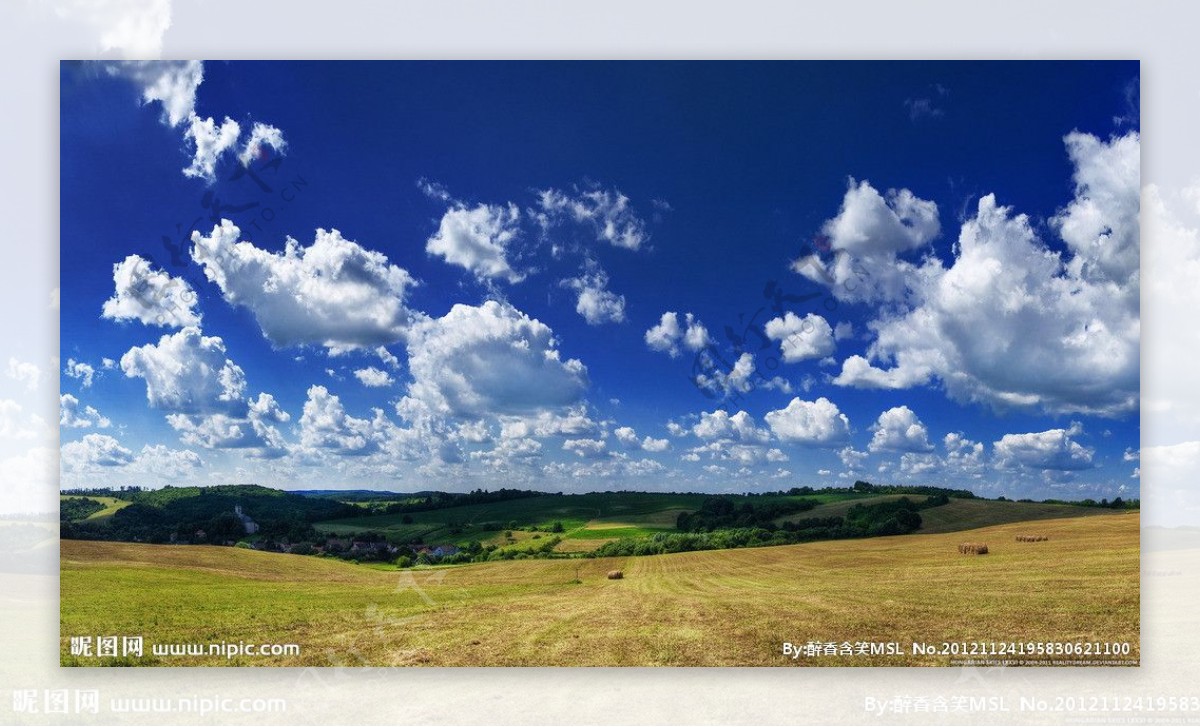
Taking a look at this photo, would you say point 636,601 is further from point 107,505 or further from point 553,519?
point 107,505

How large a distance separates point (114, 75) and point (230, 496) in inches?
220

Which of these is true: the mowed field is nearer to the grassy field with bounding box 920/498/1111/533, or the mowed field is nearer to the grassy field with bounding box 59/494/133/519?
the grassy field with bounding box 920/498/1111/533

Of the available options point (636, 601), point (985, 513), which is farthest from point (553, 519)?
point (985, 513)

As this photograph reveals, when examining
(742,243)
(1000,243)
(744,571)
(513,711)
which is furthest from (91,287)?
(1000,243)

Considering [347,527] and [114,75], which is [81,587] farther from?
[114,75]

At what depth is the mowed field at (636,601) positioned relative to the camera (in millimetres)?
7508

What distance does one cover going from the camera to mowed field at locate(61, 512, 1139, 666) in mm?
7508

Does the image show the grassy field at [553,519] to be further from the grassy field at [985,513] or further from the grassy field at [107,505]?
the grassy field at [107,505]

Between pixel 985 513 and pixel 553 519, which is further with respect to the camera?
pixel 553 519

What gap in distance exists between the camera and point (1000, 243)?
300 inches

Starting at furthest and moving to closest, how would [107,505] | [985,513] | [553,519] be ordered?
[553,519], [985,513], [107,505]

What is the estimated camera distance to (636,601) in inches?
308

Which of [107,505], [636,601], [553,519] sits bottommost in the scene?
[636,601]

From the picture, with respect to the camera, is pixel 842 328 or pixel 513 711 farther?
pixel 842 328
